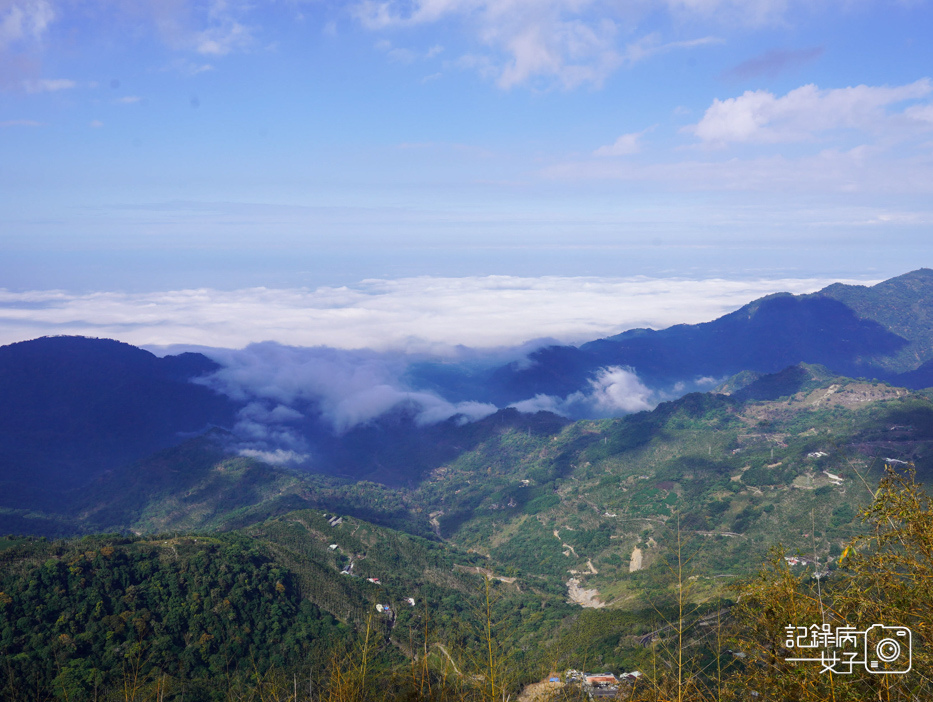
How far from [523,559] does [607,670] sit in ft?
159

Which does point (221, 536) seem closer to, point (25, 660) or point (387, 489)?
point (25, 660)

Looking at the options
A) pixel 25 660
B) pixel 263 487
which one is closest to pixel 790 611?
pixel 25 660

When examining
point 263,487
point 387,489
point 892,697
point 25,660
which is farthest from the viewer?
point 387,489

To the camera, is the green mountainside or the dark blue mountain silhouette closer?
the green mountainside

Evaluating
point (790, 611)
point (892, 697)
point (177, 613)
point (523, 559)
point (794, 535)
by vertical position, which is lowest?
point (523, 559)

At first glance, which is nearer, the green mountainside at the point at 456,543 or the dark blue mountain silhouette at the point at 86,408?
the green mountainside at the point at 456,543

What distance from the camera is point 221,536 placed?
2549 inches

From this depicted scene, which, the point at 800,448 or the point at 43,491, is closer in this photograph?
the point at 800,448

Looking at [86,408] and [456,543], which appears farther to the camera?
[86,408]

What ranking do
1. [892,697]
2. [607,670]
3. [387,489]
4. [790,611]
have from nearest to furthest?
[892,697] < [790,611] < [607,670] < [387,489]

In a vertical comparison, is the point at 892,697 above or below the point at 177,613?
above

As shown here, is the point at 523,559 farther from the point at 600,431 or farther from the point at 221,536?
the point at 600,431

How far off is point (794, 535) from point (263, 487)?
91.8m

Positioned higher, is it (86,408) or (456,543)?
(86,408)
